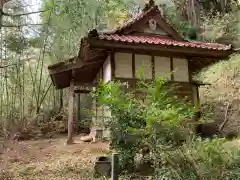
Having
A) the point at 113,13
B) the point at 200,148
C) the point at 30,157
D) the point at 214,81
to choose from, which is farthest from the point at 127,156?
the point at 113,13

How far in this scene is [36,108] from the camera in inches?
616

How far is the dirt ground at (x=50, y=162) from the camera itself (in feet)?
18.2

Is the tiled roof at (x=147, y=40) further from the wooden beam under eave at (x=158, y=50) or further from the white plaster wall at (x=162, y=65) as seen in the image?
the white plaster wall at (x=162, y=65)

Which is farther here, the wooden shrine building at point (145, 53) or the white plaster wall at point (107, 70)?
the white plaster wall at point (107, 70)

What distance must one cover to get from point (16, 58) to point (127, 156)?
993cm

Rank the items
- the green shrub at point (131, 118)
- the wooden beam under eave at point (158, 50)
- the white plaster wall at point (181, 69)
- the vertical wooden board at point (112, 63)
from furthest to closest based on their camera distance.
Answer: the white plaster wall at point (181, 69) < the vertical wooden board at point (112, 63) < the wooden beam under eave at point (158, 50) < the green shrub at point (131, 118)

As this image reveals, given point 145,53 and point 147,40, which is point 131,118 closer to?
point 147,40

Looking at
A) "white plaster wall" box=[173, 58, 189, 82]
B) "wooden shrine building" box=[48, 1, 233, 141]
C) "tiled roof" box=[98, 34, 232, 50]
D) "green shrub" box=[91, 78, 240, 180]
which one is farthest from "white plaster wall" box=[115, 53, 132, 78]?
"green shrub" box=[91, 78, 240, 180]

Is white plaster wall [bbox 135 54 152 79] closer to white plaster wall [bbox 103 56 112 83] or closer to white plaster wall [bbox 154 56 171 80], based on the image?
white plaster wall [bbox 154 56 171 80]

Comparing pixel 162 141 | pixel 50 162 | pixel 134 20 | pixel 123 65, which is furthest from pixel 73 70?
pixel 162 141

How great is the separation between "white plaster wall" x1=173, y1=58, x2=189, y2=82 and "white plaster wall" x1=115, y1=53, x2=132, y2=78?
5.27ft

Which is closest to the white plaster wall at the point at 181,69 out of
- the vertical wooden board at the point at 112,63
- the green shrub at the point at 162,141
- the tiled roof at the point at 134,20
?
the tiled roof at the point at 134,20

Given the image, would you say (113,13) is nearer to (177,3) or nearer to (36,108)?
(177,3)

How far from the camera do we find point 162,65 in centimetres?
956
